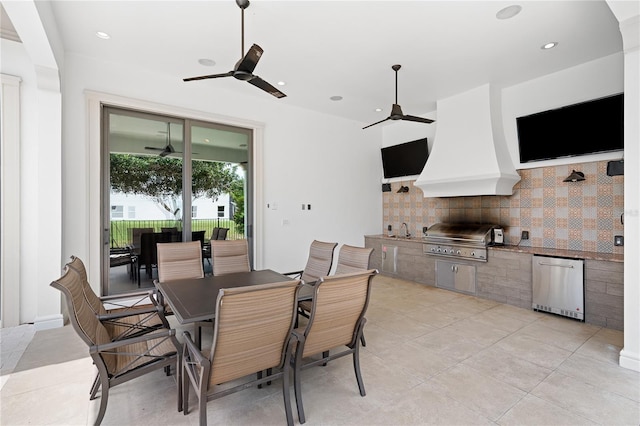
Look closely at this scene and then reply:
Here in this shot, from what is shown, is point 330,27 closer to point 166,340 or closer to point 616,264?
point 166,340

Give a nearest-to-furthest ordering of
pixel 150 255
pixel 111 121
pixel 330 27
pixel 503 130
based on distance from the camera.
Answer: pixel 330 27
pixel 111 121
pixel 150 255
pixel 503 130

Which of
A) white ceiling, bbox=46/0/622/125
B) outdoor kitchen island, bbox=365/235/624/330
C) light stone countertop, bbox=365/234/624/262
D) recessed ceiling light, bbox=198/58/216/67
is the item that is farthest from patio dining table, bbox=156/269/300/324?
light stone countertop, bbox=365/234/624/262

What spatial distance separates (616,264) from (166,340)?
14.4 ft

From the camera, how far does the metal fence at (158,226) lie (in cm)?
405

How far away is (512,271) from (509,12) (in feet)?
10.2

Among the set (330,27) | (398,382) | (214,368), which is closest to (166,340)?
(214,368)

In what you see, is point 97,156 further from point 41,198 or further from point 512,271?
point 512,271

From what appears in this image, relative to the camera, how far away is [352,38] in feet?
10.8

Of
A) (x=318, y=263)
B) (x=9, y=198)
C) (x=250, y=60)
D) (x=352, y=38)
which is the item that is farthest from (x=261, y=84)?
(x=9, y=198)

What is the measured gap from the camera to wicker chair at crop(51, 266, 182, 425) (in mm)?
1660

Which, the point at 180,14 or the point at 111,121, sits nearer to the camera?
the point at 180,14

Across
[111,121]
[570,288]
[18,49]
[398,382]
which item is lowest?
[398,382]

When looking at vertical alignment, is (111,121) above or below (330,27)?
below

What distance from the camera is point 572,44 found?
3432mm
